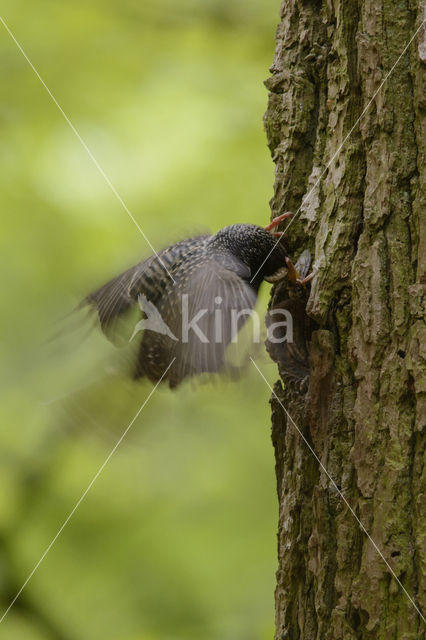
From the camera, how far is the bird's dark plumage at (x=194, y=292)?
3.57 feet

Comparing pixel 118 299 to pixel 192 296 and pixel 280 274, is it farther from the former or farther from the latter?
pixel 280 274

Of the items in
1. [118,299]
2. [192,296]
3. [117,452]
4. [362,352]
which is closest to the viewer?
[362,352]

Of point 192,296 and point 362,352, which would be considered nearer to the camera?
point 362,352

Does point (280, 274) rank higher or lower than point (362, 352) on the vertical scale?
higher

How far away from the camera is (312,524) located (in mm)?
1098

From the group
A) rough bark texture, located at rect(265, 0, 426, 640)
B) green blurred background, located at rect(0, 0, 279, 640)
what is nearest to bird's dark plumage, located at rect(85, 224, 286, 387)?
rough bark texture, located at rect(265, 0, 426, 640)

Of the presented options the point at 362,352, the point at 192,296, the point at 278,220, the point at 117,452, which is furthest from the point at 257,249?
the point at 117,452

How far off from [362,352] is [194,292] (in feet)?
1.17

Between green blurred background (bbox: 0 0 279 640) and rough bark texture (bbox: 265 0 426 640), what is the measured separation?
3.12 feet

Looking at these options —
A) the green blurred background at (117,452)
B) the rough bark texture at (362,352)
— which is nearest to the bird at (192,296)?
the rough bark texture at (362,352)

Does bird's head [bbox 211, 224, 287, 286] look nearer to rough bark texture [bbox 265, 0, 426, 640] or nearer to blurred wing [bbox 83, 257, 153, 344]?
rough bark texture [bbox 265, 0, 426, 640]

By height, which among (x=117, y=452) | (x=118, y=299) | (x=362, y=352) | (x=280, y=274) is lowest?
(x=117, y=452)

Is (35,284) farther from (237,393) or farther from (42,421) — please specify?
(237,393)

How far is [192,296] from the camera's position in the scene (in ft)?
3.89
